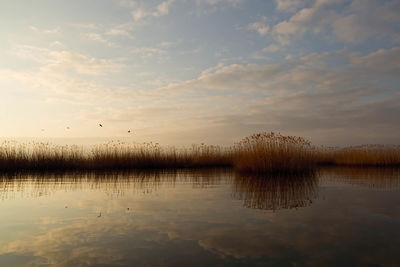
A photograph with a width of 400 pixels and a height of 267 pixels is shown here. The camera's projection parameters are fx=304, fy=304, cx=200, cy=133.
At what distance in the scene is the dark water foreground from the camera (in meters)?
2.59

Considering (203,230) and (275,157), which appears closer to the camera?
(203,230)

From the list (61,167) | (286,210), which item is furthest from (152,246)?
Result: (61,167)

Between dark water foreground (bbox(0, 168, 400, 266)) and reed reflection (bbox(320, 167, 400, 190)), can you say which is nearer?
dark water foreground (bbox(0, 168, 400, 266))

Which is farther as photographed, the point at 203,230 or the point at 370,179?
the point at 370,179

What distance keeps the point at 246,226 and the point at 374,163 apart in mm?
16813

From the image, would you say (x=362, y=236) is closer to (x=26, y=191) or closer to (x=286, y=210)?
(x=286, y=210)

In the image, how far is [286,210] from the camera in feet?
14.8

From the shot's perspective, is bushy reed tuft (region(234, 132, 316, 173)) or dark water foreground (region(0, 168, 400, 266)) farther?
bushy reed tuft (region(234, 132, 316, 173))

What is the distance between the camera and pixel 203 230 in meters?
3.50

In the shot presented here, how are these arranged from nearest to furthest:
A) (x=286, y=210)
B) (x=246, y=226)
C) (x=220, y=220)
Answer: (x=246, y=226), (x=220, y=220), (x=286, y=210)

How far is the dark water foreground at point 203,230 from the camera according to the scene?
2.59 meters

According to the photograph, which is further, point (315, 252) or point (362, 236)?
point (362, 236)

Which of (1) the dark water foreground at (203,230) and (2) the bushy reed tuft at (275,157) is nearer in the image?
(1) the dark water foreground at (203,230)

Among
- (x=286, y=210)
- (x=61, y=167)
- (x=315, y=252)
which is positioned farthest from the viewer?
(x=61, y=167)
